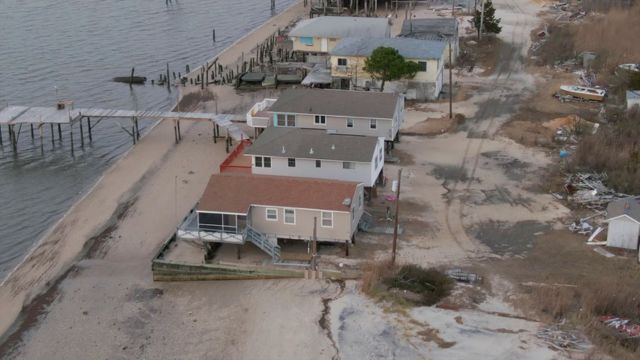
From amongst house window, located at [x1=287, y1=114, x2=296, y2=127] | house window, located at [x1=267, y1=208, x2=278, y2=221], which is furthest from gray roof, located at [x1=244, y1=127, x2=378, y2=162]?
house window, located at [x1=287, y1=114, x2=296, y2=127]

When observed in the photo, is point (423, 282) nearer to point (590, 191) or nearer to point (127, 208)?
point (590, 191)

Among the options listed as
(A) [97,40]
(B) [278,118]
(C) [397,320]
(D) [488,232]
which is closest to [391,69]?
(B) [278,118]

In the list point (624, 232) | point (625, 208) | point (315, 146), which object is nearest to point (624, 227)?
point (624, 232)

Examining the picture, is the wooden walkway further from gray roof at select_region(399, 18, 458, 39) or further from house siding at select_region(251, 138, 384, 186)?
gray roof at select_region(399, 18, 458, 39)

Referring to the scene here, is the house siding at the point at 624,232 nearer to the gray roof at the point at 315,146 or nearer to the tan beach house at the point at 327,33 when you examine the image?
the gray roof at the point at 315,146

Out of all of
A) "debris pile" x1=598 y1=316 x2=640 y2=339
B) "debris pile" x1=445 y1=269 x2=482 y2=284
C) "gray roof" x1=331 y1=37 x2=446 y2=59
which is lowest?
"debris pile" x1=598 y1=316 x2=640 y2=339

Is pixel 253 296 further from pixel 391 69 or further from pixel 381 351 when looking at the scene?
pixel 391 69
